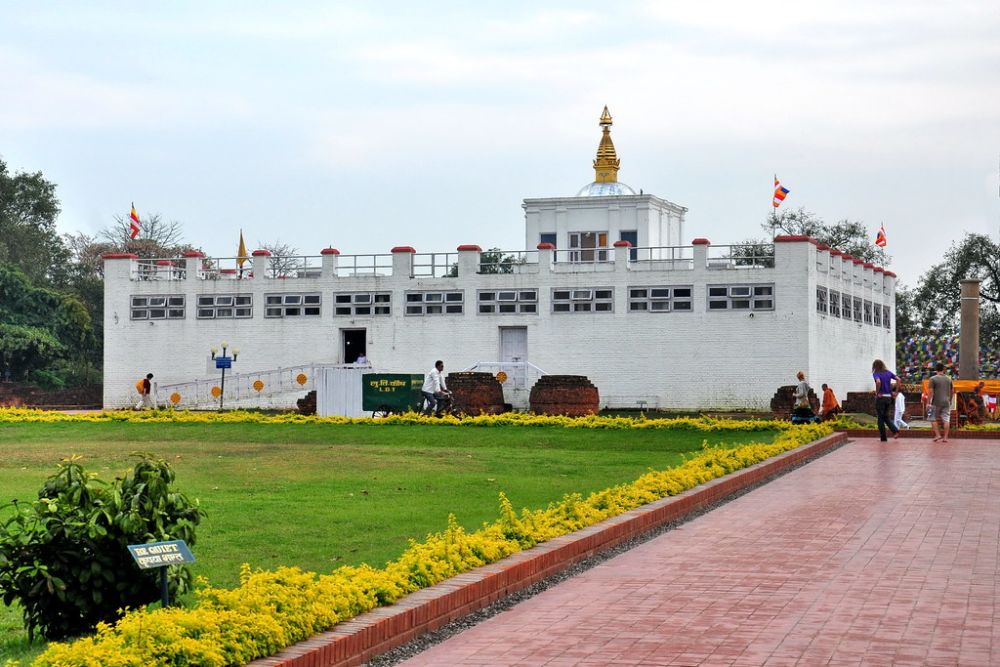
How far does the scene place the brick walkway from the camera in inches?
293

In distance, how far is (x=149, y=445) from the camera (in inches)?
910

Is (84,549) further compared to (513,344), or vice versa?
(513,344)

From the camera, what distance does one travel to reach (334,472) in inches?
678

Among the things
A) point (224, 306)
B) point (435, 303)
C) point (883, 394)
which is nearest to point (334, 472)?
point (883, 394)

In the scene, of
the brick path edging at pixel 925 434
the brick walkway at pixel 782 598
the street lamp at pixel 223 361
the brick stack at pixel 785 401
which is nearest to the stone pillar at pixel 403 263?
the street lamp at pixel 223 361

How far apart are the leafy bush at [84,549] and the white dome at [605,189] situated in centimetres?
5078

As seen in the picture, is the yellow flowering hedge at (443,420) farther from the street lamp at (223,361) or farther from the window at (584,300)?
the window at (584,300)

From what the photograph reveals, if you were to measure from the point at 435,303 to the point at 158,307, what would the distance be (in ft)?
A: 34.1

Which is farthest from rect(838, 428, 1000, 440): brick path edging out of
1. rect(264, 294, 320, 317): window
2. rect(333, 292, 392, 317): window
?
rect(264, 294, 320, 317): window

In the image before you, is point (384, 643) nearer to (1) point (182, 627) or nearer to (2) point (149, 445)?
(1) point (182, 627)

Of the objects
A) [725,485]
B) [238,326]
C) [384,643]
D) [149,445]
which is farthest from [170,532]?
[238,326]

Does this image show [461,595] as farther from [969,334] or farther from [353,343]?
[353,343]

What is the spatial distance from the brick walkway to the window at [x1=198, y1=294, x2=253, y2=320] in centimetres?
3653

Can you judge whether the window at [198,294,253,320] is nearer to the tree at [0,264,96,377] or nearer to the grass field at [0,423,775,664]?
the tree at [0,264,96,377]
